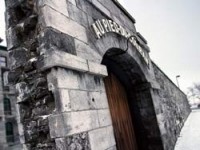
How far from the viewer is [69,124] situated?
231cm

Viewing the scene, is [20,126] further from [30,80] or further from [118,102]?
[118,102]

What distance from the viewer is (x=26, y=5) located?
290cm

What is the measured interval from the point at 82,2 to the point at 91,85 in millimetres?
1474

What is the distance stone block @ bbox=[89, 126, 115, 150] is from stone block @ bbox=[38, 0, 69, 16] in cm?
164

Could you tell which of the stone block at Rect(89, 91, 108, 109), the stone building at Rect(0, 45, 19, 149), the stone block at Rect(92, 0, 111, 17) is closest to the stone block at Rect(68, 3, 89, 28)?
the stone block at Rect(92, 0, 111, 17)

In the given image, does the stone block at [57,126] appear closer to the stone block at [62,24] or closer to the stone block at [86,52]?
the stone block at [86,52]

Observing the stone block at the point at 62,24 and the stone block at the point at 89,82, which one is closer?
the stone block at the point at 62,24

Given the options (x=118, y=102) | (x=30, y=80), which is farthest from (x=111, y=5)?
(x=30, y=80)

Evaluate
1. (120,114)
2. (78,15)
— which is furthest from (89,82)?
(120,114)

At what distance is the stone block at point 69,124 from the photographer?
88.5 inches

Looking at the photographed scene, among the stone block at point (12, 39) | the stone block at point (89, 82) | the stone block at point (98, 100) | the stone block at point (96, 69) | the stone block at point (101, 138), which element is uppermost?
the stone block at point (12, 39)

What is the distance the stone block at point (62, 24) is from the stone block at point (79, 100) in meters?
0.83

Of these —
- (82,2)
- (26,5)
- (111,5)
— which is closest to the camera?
(26,5)

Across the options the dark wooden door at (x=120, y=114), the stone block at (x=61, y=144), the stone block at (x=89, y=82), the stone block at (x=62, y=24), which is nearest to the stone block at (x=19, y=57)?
the stone block at (x=62, y=24)
